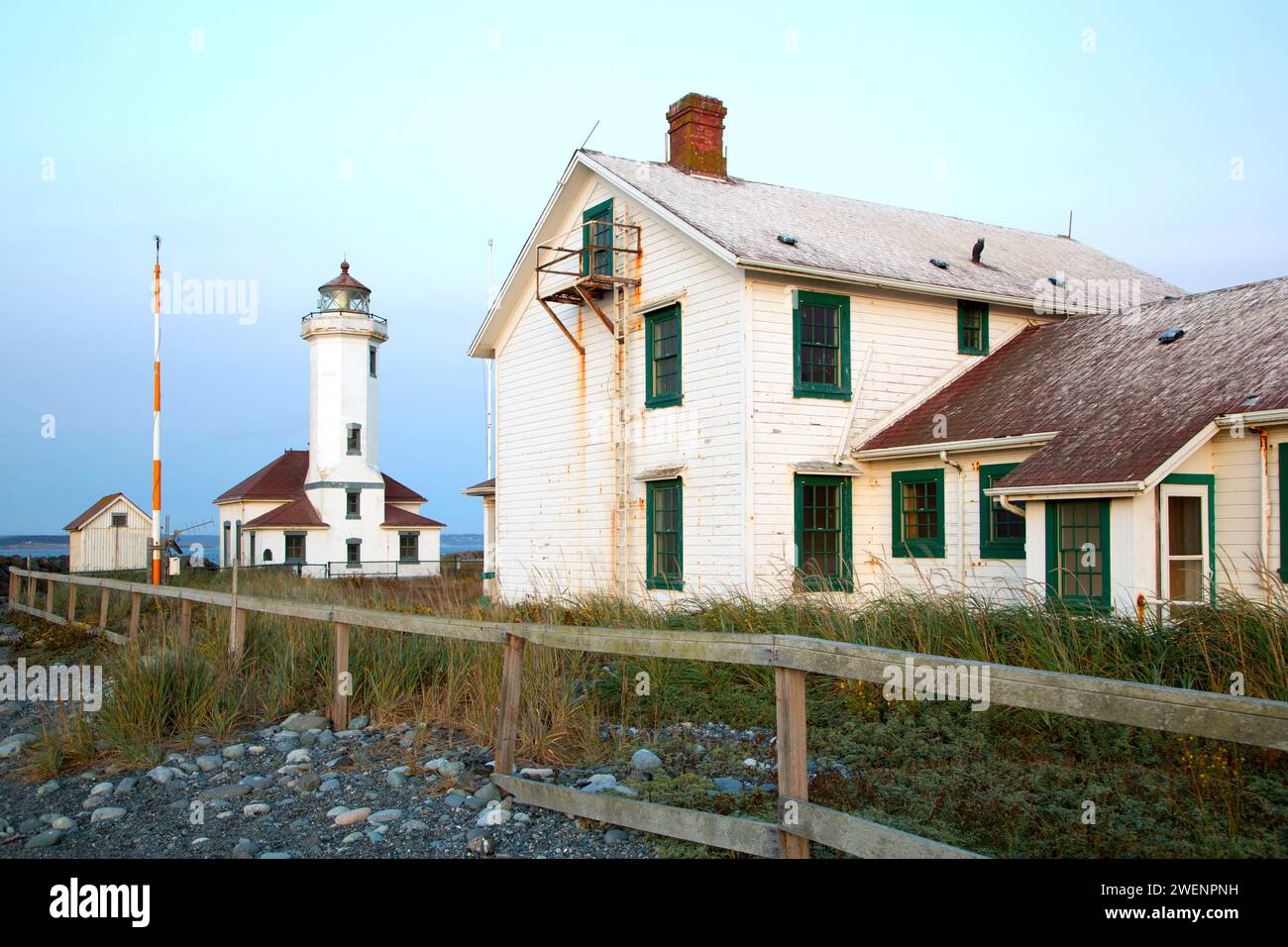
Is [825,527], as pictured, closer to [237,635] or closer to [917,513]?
[917,513]

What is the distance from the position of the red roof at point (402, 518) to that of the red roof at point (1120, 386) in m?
30.3

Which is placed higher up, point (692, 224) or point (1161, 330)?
point (692, 224)

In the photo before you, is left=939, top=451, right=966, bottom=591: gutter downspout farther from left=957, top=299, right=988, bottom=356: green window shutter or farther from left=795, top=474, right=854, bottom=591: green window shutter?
left=957, top=299, right=988, bottom=356: green window shutter

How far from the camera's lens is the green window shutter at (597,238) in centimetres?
1886

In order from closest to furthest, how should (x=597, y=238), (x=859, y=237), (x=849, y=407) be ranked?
(x=849, y=407) < (x=859, y=237) < (x=597, y=238)

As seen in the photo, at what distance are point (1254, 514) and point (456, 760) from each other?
391 inches

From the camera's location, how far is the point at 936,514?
16.2 meters

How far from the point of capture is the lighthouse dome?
140 ft

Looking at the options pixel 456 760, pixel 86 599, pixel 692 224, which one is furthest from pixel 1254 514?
pixel 86 599

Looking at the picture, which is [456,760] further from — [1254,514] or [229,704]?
[1254,514]

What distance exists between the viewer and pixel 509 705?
657 cm

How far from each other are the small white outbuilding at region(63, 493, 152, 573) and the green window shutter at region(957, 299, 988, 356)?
2819 cm

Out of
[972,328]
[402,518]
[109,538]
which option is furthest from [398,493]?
[972,328]

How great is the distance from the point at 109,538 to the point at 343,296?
12.4 meters
